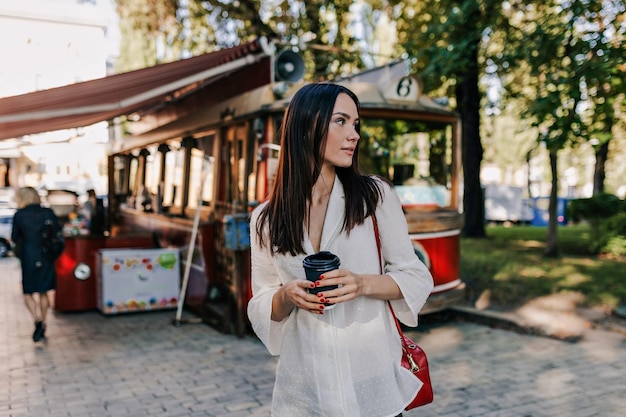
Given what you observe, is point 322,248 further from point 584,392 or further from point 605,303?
point 605,303

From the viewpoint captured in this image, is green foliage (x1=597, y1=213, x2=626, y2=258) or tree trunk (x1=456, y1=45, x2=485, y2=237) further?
tree trunk (x1=456, y1=45, x2=485, y2=237)

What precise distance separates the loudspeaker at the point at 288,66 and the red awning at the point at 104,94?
194 mm

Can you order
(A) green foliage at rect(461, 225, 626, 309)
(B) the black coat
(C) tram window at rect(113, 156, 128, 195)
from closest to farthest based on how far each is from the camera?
1. (B) the black coat
2. (A) green foliage at rect(461, 225, 626, 309)
3. (C) tram window at rect(113, 156, 128, 195)

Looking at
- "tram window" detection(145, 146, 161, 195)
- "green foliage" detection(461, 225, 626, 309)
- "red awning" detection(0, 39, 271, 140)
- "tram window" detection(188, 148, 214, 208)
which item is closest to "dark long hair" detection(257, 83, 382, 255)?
"red awning" detection(0, 39, 271, 140)

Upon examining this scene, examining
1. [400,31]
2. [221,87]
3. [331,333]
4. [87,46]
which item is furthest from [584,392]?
[400,31]

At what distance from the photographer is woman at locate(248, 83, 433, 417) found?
203 centimetres

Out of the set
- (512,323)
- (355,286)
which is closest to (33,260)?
(512,323)

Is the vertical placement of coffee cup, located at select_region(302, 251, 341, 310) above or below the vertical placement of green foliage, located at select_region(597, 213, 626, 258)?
above

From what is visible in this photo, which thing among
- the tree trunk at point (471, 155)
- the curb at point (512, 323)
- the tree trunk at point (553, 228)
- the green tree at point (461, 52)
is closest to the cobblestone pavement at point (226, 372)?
the curb at point (512, 323)

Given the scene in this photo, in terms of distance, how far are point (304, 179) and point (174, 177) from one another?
26.8ft

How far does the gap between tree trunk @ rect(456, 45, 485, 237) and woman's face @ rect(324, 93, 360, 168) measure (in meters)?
12.9

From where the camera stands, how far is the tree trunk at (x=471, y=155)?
14.5 meters

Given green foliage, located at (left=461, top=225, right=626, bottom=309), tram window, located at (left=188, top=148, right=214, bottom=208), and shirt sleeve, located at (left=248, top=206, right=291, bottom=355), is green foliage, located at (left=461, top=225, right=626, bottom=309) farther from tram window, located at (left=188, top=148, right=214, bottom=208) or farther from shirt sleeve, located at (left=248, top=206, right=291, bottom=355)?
shirt sleeve, located at (left=248, top=206, right=291, bottom=355)

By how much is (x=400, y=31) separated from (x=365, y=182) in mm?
14268
